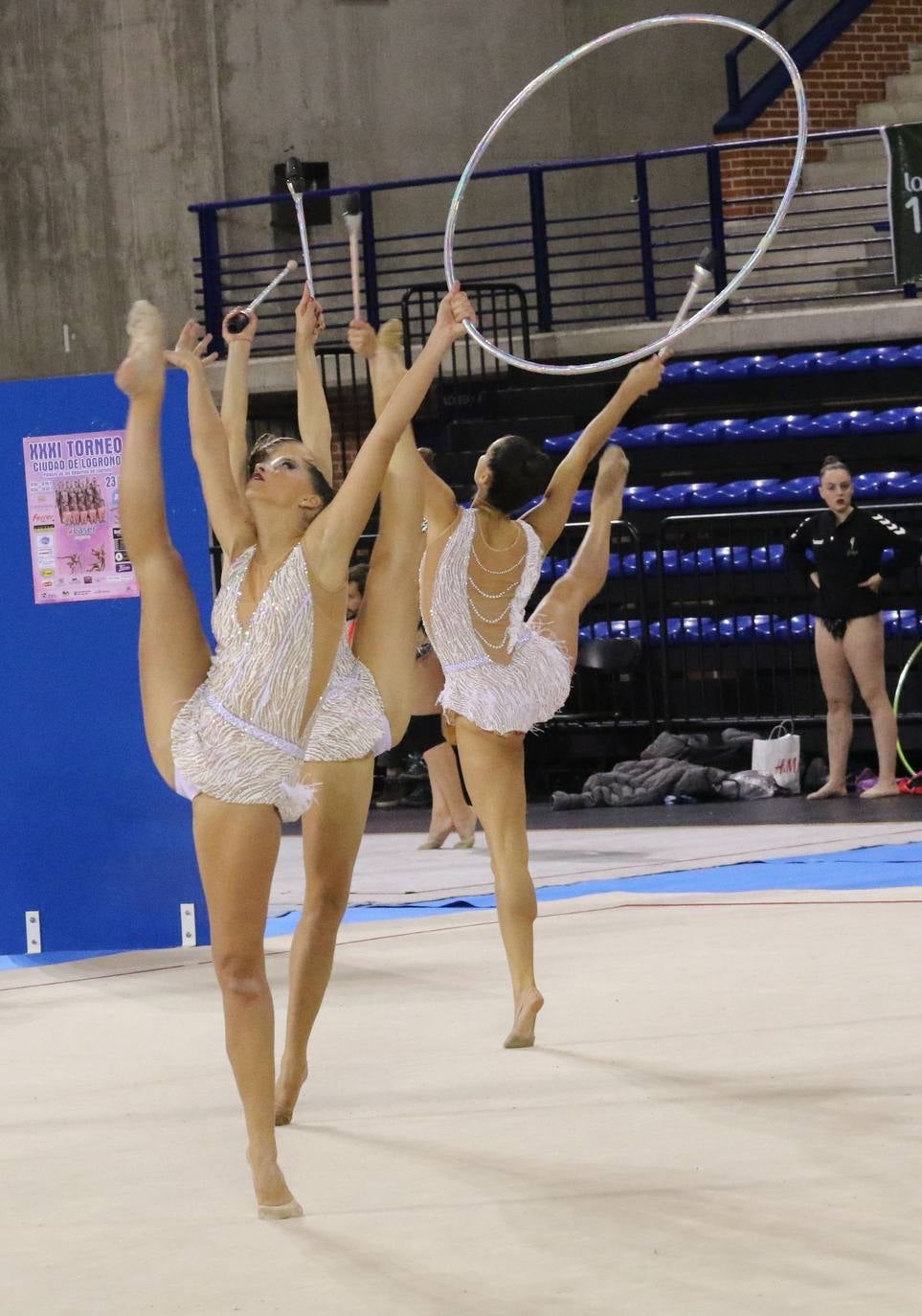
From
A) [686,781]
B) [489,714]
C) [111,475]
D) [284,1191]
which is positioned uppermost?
[111,475]

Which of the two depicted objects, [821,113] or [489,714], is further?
[821,113]

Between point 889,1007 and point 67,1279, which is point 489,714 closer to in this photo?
point 889,1007

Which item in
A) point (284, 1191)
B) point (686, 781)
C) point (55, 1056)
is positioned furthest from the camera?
point (686, 781)

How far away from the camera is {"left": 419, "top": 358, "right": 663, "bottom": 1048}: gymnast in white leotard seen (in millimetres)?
5297

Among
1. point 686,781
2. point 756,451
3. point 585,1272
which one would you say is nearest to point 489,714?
point 585,1272

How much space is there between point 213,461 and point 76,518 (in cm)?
271

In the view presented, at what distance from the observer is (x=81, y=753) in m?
6.88

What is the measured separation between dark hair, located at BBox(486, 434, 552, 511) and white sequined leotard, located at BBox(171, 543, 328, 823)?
66.4 inches

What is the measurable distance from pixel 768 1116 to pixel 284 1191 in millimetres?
1149

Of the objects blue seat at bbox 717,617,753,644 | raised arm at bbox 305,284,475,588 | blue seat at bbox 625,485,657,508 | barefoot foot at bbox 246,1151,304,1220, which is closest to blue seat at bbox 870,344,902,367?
blue seat at bbox 625,485,657,508

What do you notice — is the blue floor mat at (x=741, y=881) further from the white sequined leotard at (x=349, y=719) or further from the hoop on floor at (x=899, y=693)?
the white sequined leotard at (x=349, y=719)

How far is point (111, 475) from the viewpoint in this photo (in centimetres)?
672

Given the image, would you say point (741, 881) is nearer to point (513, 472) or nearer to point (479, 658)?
point (479, 658)

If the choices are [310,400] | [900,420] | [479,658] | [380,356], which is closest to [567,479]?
[479,658]
